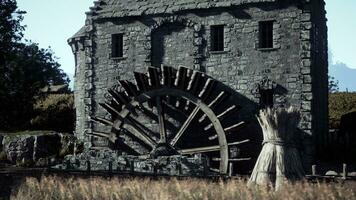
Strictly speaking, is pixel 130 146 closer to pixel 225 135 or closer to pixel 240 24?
pixel 225 135

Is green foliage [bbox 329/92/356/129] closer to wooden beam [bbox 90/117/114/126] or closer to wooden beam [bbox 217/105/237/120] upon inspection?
wooden beam [bbox 217/105/237/120]

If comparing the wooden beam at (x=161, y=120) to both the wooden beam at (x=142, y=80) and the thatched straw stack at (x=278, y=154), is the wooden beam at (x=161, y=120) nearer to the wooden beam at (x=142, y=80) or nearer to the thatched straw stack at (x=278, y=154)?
the wooden beam at (x=142, y=80)

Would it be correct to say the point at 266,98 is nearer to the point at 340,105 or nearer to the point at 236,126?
the point at 236,126

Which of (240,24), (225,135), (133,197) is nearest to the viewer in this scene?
A: (133,197)

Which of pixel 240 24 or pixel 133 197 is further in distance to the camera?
pixel 240 24

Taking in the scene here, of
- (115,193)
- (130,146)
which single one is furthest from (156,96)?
(115,193)

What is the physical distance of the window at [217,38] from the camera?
766 inches

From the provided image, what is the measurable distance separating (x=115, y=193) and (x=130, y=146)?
1231 centimetres

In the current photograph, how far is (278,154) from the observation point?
27.4 feet

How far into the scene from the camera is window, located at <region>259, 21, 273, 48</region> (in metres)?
18.8

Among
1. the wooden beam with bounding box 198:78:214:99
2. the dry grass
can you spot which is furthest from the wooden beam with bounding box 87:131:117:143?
the dry grass

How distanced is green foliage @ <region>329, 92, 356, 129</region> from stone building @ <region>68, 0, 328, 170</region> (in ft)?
18.3

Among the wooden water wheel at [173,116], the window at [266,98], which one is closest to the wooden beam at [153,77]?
the wooden water wheel at [173,116]

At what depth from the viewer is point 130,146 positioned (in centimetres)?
2005
